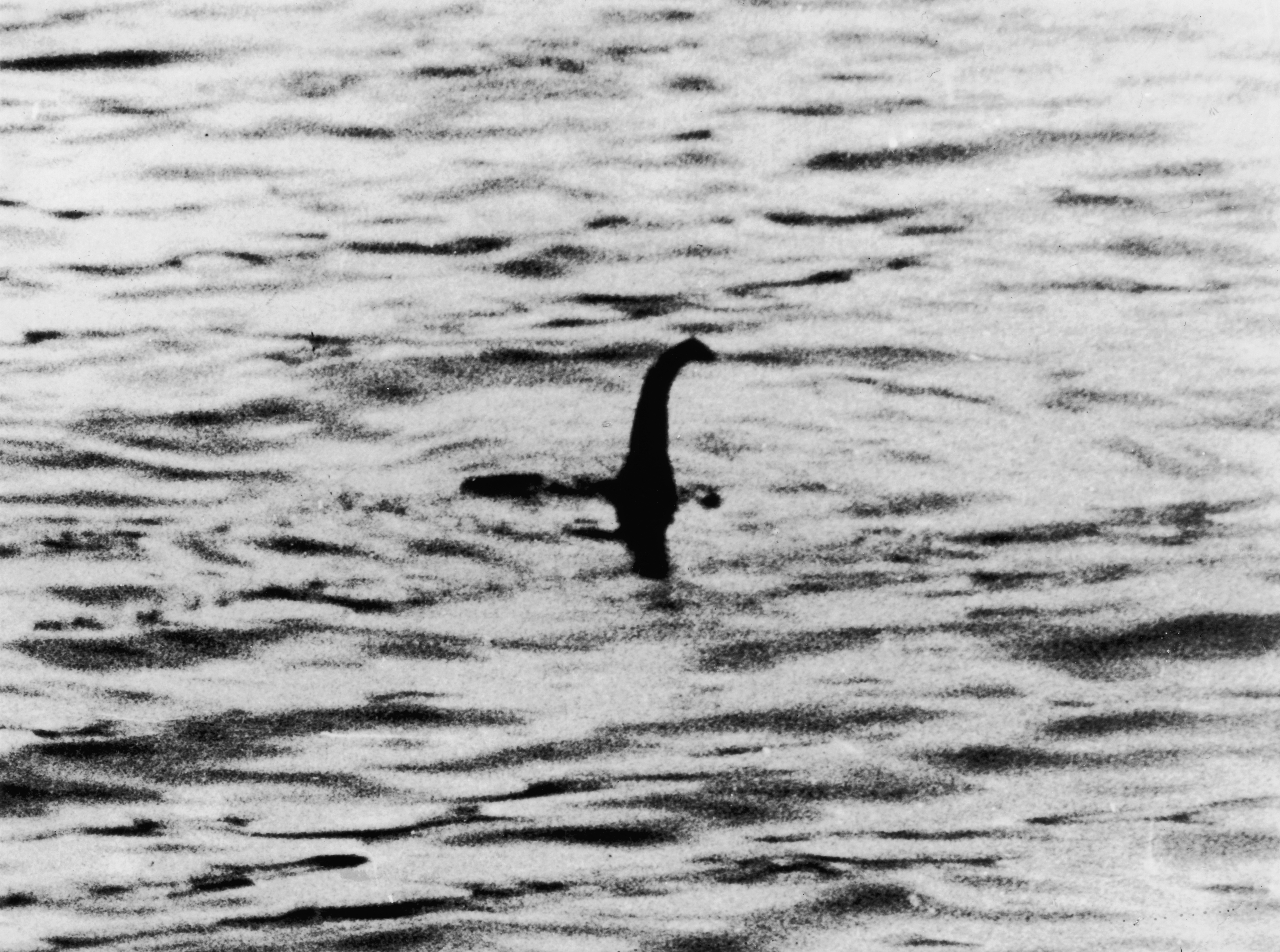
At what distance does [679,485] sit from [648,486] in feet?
0.07

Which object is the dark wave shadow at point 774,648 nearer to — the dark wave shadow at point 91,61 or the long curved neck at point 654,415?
the long curved neck at point 654,415

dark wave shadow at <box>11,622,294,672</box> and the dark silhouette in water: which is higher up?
the dark silhouette in water

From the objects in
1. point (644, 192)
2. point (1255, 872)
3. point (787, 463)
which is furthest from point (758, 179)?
point (1255, 872)

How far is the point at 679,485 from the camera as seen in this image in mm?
993

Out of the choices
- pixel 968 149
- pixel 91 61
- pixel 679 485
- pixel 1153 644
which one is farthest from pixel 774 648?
pixel 91 61

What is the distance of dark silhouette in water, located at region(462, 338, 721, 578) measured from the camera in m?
0.99

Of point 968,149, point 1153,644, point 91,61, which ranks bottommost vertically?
point 1153,644

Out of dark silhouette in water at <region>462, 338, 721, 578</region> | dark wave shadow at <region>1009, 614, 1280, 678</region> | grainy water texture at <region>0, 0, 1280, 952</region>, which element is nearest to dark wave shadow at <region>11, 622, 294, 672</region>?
grainy water texture at <region>0, 0, 1280, 952</region>

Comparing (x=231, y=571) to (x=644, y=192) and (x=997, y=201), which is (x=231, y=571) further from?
(x=997, y=201)

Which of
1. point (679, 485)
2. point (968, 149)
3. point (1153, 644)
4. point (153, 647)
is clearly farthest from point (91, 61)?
point (1153, 644)

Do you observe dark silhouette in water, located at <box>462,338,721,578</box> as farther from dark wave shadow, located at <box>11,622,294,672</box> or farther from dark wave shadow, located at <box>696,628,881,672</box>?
dark wave shadow, located at <box>11,622,294,672</box>

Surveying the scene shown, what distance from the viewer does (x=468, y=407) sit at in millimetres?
1016

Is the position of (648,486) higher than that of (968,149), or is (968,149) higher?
(968,149)

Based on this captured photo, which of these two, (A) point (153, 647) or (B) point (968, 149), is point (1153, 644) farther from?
(A) point (153, 647)
